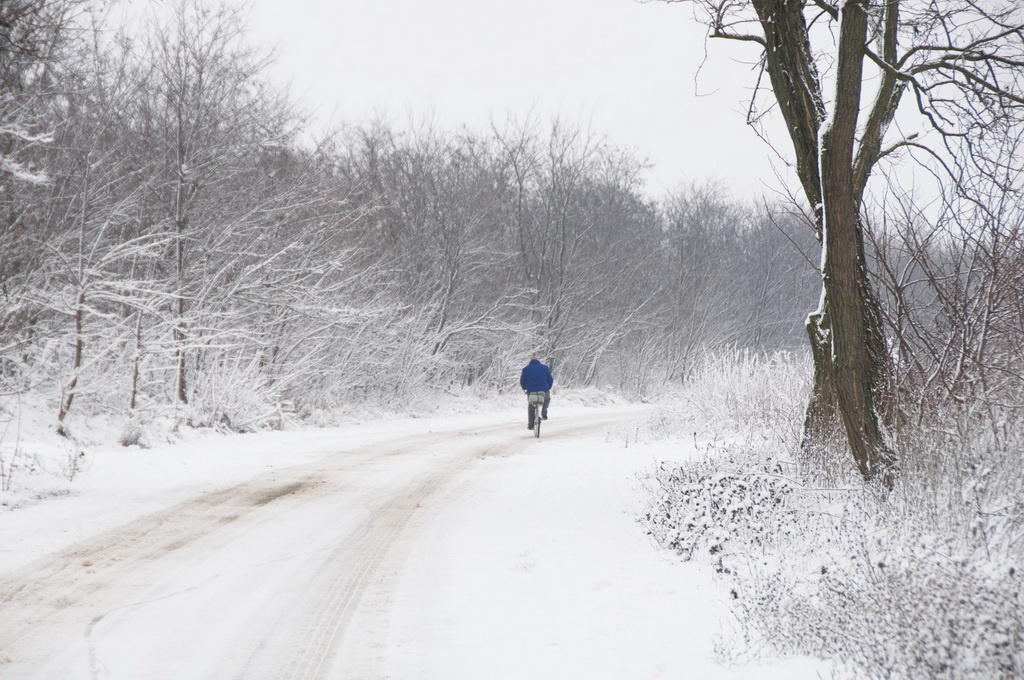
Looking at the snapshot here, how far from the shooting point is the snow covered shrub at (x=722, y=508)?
19.5ft

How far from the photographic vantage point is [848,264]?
6523 mm

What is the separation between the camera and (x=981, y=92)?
21.9 ft

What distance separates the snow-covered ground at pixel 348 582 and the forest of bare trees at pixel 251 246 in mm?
3689

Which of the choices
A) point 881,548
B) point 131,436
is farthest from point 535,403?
point 881,548

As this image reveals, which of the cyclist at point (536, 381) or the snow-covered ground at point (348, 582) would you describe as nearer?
the snow-covered ground at point (348, 582)

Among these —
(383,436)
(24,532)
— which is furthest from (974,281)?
(383,436)

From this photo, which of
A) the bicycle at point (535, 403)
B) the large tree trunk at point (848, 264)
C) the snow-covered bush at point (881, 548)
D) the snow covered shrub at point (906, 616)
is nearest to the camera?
the snow covered shrub at point (906, 616)

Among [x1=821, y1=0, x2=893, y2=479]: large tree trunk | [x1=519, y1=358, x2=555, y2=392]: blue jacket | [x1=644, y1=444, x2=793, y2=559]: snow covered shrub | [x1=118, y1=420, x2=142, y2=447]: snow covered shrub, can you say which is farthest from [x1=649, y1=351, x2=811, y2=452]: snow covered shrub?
[x1=118, y1=420, x2=142, y2=447]: snow covered shrub

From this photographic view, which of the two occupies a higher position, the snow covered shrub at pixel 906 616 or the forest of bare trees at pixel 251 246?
the forest of bare trees at pixel 251 246

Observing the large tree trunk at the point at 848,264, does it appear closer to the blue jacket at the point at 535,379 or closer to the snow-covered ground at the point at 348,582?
the snow-covered ground at the point at 348,582

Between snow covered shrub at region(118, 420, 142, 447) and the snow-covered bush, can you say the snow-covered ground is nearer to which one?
the snow-covered bush

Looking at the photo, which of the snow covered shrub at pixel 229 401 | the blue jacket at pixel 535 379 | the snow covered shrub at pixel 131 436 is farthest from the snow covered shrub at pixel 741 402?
the snow covered shrub at pixel 131 436

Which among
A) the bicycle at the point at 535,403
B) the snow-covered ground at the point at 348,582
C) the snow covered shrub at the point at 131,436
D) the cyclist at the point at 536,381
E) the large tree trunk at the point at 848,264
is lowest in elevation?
the snow-covered ground at the point at 348,582

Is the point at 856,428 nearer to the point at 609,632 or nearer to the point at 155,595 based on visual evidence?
the point at 609,632
